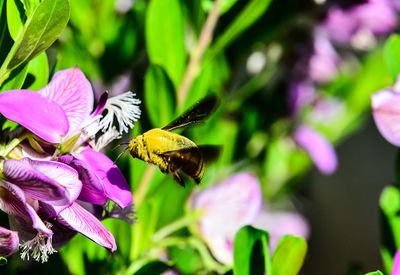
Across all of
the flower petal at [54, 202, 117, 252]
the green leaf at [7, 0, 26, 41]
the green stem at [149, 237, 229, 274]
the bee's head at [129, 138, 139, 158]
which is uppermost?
the green leaf at [7, 0, 26, 41]

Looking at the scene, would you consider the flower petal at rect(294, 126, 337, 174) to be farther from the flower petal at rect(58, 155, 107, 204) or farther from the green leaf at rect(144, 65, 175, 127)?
the flower petal at rect(58, 155, 107, 204)

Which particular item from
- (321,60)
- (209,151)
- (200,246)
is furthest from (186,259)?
(321,60)

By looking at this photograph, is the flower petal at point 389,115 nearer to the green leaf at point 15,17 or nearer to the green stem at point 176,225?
the green stem at point 176,225

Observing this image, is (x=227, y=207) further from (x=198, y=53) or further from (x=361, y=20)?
(x=361, y=20)

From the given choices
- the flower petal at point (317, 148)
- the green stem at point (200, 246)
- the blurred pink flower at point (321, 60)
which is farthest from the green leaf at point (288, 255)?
the blurred pink flower at point (321, 60)

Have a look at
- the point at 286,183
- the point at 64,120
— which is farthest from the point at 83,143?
the point at 286,183

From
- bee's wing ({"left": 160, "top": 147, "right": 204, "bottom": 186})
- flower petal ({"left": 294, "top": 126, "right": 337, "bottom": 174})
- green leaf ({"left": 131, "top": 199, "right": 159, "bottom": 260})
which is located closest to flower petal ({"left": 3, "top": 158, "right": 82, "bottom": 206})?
bee's wing ({"left": 160, "top": 147, "right": 204, "bottom": 186})
